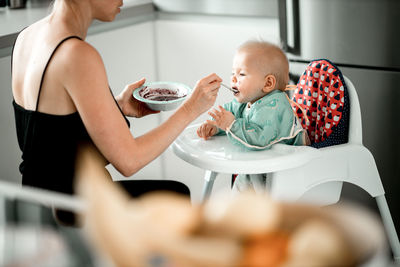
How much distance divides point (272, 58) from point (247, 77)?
91 mm

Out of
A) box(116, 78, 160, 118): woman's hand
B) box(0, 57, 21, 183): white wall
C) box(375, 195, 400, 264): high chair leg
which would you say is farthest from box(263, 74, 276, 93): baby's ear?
box(0, 57, 21, 183): white wall

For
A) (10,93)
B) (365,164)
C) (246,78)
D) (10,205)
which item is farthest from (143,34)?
(10,205)

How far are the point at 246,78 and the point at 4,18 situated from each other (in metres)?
1.16

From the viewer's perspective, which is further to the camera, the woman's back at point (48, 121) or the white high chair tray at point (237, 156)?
the white high chair tray at point (237, 156)

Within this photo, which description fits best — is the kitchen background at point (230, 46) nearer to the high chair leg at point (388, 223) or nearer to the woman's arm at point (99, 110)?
the high chair leg at point (388, 223)

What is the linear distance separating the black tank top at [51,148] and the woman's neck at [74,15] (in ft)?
0.28

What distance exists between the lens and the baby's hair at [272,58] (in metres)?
1.64

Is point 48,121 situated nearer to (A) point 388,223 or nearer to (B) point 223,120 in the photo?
(B) point 223,120

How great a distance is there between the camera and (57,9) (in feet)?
4.61

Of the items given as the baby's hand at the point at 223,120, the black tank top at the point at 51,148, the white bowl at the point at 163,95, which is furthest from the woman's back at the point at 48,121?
the baby's hand at the point at 223,120

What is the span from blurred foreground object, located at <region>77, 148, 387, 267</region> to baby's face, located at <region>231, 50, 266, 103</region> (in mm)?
A: 1217

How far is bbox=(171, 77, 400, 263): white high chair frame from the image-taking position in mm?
1492

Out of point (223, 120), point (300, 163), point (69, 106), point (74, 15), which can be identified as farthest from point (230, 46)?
point (69, 106)

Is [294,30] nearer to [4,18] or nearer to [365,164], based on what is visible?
[365,164]
